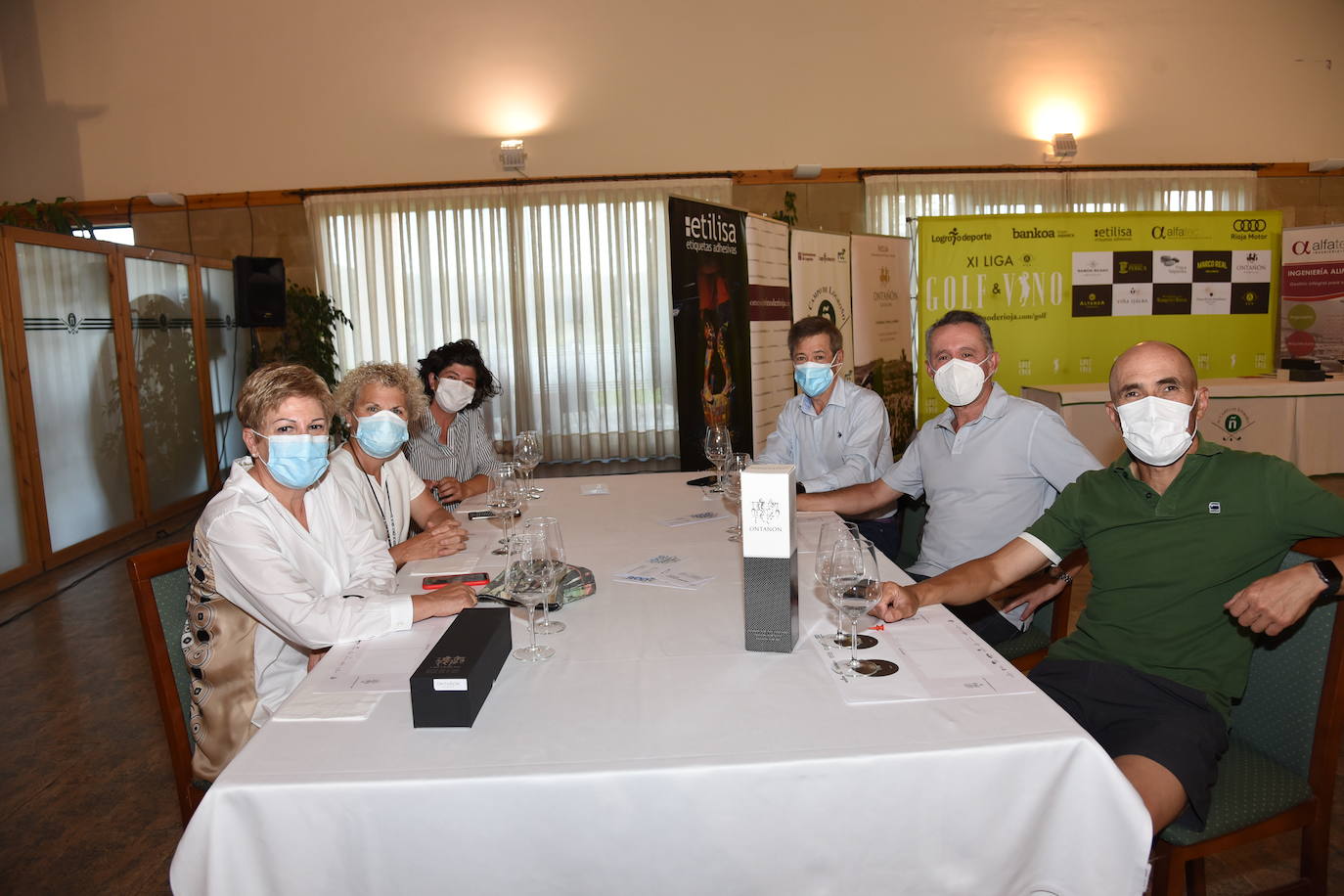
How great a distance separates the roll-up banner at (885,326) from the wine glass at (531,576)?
5204 millimetres

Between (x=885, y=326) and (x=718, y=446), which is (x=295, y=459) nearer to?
(x=718, y=446)

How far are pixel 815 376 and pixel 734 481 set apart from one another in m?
1.32

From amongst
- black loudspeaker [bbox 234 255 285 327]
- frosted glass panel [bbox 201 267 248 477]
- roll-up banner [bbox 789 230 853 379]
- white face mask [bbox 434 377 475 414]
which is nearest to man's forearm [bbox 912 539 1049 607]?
white face mask [bbox 434 377 475 414]

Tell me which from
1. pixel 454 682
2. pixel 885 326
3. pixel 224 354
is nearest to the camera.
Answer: pixel 454 682

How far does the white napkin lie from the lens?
1450 millimetres

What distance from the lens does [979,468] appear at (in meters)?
2.83

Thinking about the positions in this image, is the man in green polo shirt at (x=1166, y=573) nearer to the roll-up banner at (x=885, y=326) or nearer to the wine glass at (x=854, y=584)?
the wine glass at (x=854, y=584)

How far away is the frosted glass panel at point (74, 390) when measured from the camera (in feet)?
19.4

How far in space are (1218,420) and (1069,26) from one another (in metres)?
5.00

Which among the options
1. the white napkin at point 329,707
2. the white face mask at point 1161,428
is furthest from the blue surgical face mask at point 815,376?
the white napkin at point 329,707

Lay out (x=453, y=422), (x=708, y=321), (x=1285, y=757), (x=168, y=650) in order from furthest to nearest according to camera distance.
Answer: (x=708, y=321) → (x=453, y=422) → (x=168, y=650) → (x=1285, y=757)

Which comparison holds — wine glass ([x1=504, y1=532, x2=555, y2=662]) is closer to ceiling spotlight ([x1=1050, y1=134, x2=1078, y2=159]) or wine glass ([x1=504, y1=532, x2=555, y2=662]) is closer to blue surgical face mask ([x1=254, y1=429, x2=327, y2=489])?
blue surgical face mask ([x1=254, y1=429, x2=327, y2=489])

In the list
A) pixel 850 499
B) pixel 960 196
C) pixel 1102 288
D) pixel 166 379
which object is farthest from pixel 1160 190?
pixel 166 379

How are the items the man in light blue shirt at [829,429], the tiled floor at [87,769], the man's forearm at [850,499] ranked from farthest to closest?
the man in light blue shirt at [829,429] → the man's forearm at [850,499] → the tiled floor at [87,769]
